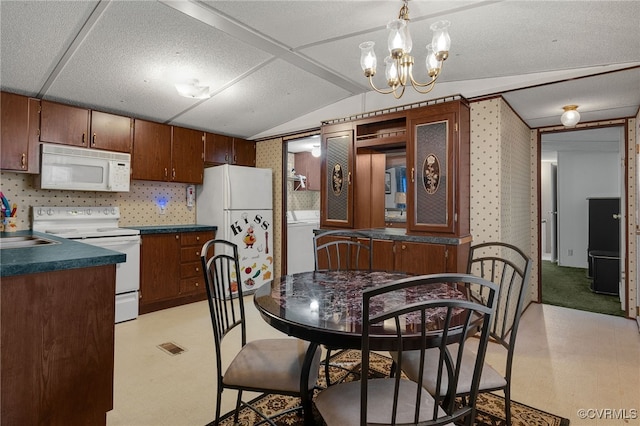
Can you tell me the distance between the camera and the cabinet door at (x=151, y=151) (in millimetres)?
3988

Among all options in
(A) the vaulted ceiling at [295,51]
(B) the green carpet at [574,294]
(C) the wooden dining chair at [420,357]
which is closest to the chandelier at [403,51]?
(A) the vaulted ceiling at [295,51]

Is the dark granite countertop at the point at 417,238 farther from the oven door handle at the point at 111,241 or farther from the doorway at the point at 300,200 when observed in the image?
the oven door handle at the point at 111,241

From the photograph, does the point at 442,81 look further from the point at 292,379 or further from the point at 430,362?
the point at 292,379

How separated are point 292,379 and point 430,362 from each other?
26.5 inches

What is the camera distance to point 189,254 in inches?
170

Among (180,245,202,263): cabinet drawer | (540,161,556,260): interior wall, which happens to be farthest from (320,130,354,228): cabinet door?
(540,161,556,260): interior wall

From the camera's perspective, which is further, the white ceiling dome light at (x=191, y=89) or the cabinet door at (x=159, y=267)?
the cabinet door at (x=159, y=267)

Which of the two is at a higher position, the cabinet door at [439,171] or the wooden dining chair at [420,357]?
the cabinet door at [439,171]

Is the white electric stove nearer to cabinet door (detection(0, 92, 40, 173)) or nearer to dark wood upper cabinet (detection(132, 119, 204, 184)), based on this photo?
cabinet door (detection(0, 92, 40, 173))

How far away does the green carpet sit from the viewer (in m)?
4.16

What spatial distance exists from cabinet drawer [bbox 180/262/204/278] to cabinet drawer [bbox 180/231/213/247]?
260 mm

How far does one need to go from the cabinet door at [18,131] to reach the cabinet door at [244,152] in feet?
7.57

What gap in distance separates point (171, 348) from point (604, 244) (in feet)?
20.3

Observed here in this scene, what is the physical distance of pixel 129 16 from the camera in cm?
224
